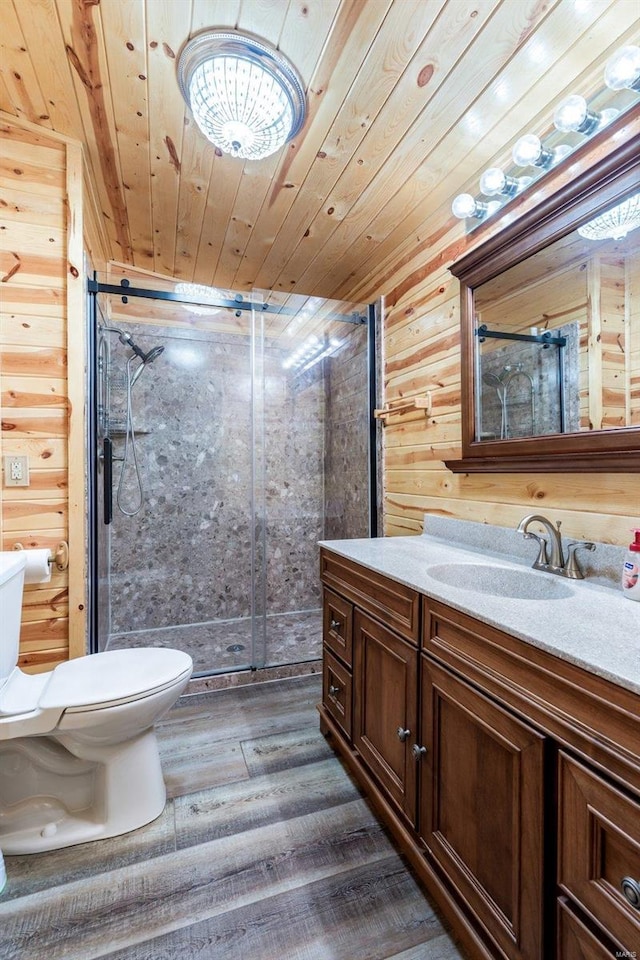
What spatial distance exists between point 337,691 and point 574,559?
1046mm

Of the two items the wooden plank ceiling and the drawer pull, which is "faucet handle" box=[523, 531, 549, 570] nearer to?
the drawer pull

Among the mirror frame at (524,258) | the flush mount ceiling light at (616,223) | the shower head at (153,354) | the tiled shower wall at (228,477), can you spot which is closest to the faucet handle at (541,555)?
the mirror frame at (524,258)

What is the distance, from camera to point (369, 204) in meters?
1.87

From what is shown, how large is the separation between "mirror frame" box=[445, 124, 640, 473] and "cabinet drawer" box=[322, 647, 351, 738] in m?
0.96

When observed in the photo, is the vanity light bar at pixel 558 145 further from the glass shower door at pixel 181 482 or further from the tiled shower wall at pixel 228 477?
the glass shower door at pixel 181 482

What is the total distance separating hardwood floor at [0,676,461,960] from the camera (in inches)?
40.8

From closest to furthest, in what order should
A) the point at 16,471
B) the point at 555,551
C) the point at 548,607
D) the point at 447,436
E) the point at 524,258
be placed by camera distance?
the point at 548,607 → the point at 555,551 → the point at 524,258 → the point at 16,471 → the point at 447,436

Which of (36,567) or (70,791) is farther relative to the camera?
(36,567)

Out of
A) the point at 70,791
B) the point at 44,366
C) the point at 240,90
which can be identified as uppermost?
the point at 240,90

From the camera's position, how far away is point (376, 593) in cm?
140

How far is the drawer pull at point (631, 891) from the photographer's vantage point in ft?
2.04

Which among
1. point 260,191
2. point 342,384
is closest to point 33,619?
point 260,191

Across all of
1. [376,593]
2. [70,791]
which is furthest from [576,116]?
[70,791]

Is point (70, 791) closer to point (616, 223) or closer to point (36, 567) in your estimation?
point (36, 567)
